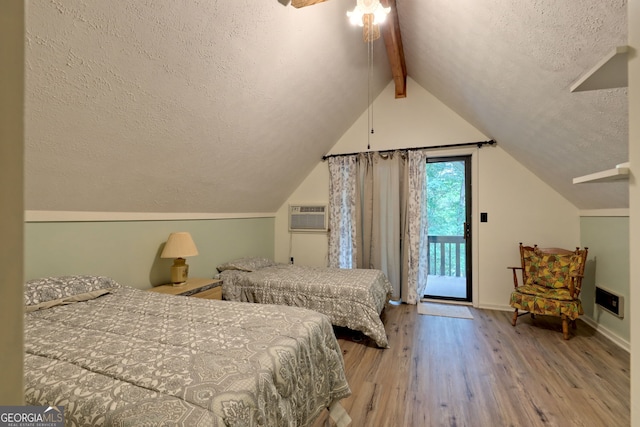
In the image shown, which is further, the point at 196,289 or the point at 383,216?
the point at 383,216

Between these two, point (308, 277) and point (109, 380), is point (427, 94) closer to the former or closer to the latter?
point (308, 277)

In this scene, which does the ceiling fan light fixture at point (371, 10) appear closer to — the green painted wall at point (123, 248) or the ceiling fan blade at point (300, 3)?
the ceiling fan blade at point (300, 3)

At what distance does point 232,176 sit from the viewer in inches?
120

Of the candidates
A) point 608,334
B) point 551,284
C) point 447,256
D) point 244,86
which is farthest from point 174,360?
point 447,256

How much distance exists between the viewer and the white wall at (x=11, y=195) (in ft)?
1.09

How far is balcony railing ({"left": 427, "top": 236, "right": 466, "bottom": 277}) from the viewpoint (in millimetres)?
4078

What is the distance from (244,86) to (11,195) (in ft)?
7.04

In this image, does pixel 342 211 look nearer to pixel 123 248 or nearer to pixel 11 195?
pixel 123 248

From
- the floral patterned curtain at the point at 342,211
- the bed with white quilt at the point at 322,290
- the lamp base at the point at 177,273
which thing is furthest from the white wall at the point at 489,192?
the lamp base at the point at 177,273

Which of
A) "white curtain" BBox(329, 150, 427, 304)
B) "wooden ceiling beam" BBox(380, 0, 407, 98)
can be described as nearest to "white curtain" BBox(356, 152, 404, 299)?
"white curtain" BBox(329, 150, 427, 304)

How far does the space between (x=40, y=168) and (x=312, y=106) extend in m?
2.32

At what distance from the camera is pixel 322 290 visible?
276 centimetres

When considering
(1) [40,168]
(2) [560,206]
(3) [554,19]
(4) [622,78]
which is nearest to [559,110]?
(3) [554,19]

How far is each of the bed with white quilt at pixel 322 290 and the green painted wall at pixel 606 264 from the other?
6.73 feet
